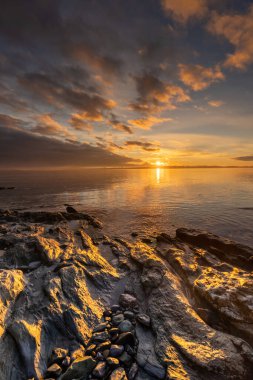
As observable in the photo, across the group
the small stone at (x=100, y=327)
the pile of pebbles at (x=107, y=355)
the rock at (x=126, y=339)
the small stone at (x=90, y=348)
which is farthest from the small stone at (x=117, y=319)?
the small stone at (x=90, y=348)

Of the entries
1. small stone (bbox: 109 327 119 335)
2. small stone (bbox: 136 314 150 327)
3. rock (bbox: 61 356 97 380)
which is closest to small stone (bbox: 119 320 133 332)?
small stone (bbox: 109 327 119 335)

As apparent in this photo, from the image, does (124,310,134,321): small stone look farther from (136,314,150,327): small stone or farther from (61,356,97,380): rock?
(61,356,97,380): rock

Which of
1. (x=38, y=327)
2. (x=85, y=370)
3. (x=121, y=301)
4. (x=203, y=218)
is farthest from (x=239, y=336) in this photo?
(x=203, y=218)

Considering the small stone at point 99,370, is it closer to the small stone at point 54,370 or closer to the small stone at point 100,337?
the small stone at point 100,337

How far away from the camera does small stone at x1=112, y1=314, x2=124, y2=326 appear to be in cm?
727

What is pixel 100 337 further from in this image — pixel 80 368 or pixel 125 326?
pixel 80 368

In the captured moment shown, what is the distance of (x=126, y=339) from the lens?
20.8 ft

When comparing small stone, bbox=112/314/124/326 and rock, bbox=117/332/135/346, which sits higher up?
rock, bbox=117/332/135/346

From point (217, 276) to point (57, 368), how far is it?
9430mm

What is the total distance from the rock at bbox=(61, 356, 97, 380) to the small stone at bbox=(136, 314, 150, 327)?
253 centimetres

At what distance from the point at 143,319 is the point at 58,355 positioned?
3.43m

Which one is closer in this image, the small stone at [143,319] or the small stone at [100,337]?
the small stone at [100,337]

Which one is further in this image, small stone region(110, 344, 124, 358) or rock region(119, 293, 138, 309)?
rock region(119, 293, 138, 309)

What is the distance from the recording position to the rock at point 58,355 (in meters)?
5.64
